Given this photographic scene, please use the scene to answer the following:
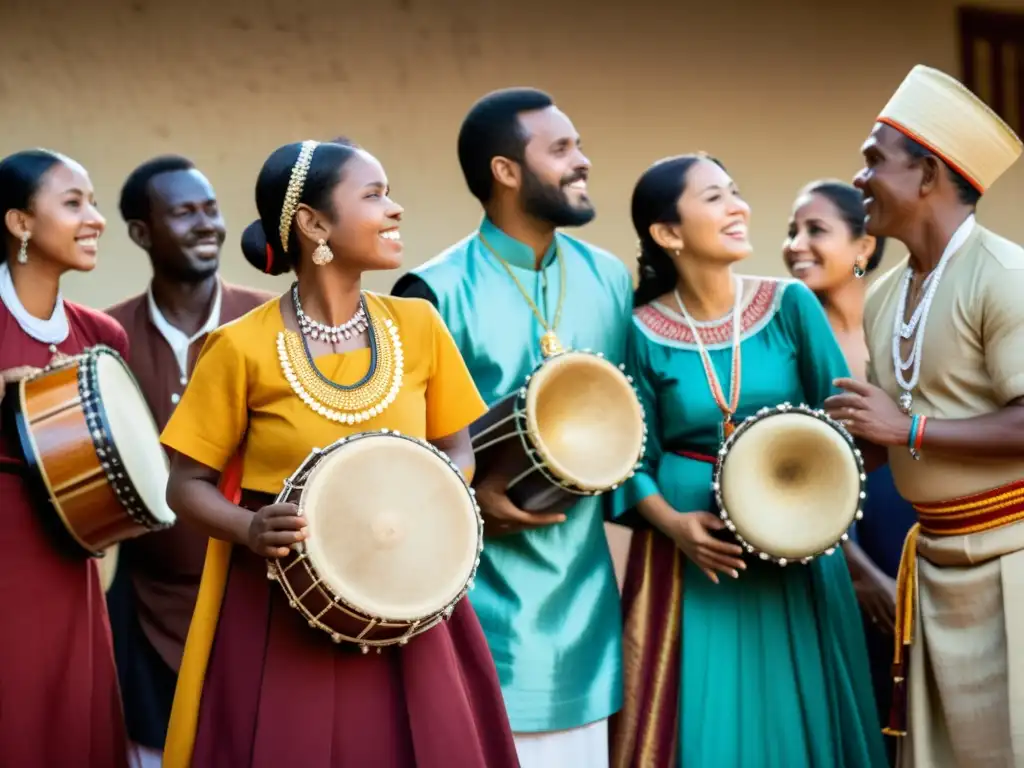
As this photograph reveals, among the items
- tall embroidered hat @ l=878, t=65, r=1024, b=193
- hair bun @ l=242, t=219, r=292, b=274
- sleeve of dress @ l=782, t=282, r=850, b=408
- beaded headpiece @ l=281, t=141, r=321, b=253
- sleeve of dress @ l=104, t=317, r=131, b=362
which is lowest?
sleeve of dress @ l=782, t=282, r=850, b=408

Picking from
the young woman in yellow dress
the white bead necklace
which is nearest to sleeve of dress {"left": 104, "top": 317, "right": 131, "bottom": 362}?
the young woman in yellow dress

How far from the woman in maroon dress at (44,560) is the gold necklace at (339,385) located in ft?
3.80

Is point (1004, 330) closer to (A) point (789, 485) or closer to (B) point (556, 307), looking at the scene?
(A) point (789, 485)

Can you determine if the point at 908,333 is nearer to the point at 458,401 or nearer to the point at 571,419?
the point at 571,419

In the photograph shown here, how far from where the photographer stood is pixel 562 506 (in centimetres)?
394

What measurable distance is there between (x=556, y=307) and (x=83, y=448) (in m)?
1.33

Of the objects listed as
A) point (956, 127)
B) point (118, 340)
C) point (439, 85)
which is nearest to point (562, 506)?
point (956, 127)

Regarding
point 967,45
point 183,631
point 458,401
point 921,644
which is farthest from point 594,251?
point 967,45

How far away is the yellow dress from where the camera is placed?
323 cm

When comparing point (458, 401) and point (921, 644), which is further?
point (921, 644)

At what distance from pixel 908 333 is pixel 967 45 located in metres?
3.85

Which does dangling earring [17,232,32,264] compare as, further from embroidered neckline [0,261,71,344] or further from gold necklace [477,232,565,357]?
gold necklace [477,232,565,357]

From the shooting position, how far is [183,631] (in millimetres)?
4812

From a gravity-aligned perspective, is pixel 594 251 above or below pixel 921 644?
above
